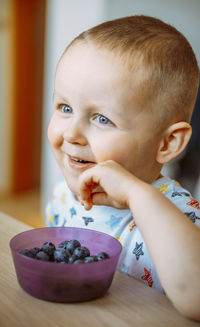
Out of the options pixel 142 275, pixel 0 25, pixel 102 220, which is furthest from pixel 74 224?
pixel 0 25

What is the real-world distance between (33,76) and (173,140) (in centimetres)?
338

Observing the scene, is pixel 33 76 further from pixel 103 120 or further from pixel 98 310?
pixel 98 310

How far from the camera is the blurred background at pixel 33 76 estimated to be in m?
2.79

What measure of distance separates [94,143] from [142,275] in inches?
11.8

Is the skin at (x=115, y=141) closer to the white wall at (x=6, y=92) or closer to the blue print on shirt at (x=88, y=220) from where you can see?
the blue print on shirt at (x=88, y=220)

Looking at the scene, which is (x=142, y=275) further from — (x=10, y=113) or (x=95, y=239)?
(x=10, y=113)

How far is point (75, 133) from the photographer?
83 centimetres

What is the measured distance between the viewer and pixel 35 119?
166 inches

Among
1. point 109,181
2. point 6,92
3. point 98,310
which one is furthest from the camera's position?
point 6,92

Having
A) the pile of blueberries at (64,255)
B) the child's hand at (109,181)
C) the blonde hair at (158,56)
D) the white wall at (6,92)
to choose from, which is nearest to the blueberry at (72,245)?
the pile of blueberries at (64,255)

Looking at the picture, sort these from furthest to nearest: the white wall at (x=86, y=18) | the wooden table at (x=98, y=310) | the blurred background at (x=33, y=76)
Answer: the blurred background at (x=33, y=76) < the white wall at (x=86, y=18) < the wooden table at (x=98, y=310)

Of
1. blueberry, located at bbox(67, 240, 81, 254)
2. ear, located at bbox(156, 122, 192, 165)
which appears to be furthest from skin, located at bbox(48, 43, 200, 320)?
blueberry, located at bbox(67, 240, 81, 254)

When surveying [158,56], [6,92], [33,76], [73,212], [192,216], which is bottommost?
[6,92]

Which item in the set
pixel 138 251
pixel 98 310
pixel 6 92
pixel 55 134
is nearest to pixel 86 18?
pixel 6 92
